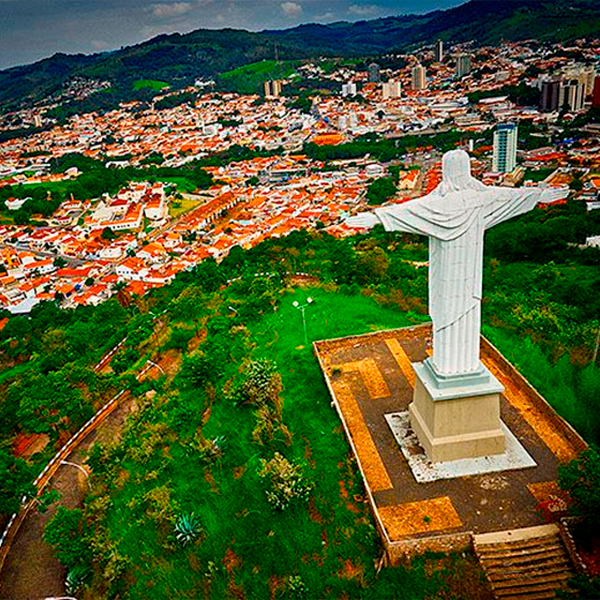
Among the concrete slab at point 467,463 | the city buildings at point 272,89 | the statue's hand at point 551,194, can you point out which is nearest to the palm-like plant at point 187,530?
the concrete slab at point 467,463

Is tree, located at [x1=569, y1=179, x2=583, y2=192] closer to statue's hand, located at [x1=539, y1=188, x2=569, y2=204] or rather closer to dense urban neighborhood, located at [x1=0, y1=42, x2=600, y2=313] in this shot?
dense urban neighborhood, located at [x1=0, y1=42, x2=600, y2=313]

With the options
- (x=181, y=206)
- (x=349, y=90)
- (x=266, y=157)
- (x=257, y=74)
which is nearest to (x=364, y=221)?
(x=181, y=206)

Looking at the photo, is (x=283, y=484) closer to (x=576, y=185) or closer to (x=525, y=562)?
(x=525, y=562)

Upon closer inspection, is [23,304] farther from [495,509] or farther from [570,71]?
[570,71]

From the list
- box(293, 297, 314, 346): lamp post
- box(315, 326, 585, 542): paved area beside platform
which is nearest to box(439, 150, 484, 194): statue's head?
box(315, 326, 585, 542): paved area beside platform

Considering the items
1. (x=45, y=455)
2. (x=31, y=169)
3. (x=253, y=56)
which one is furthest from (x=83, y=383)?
(x=253, y=56)
